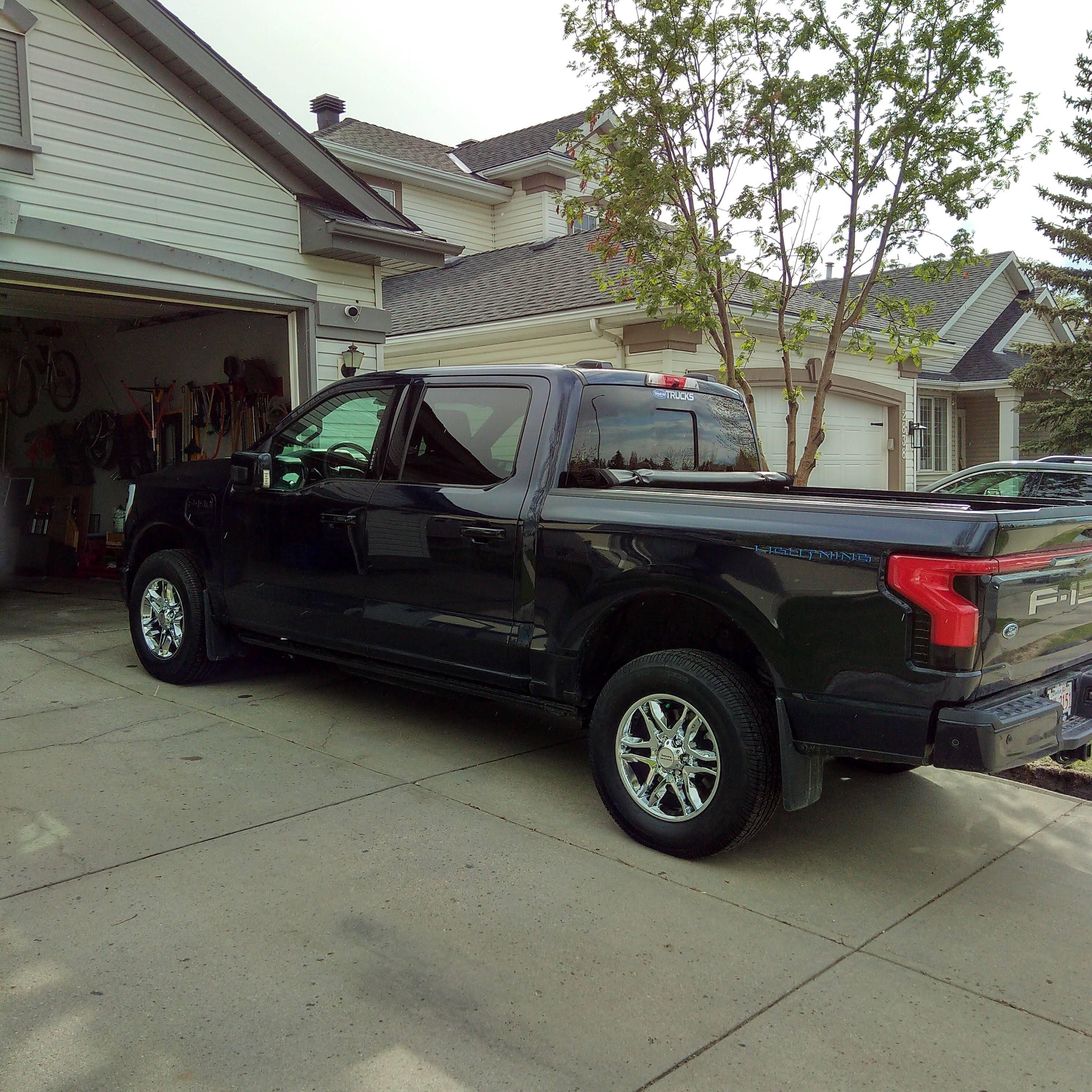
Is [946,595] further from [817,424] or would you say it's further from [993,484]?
[993,484]

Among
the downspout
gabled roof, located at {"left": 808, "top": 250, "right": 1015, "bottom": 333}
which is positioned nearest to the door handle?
the downspout

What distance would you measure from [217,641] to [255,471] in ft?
3.94

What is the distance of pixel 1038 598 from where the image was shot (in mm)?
3660

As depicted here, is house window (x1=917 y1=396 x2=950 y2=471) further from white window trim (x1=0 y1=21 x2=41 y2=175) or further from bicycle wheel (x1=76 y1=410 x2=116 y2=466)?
white window trim (x1=0 y1=21 x2=41 y2=175)

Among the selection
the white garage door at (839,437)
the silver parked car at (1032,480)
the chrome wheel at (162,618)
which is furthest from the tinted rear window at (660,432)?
the white garage door at (839,437)

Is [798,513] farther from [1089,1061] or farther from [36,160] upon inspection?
[36,160]

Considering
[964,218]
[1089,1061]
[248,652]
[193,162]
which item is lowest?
[1089,1061]

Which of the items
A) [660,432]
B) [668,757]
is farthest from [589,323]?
[668,757]

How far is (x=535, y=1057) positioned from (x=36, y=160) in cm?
735

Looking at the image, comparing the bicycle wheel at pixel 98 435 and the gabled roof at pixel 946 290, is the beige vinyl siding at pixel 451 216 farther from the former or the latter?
the bicycle wheel at pixel 98 435

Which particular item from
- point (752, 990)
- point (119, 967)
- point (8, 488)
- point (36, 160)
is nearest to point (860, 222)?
point (36, 160)

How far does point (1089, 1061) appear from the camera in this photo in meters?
2.85

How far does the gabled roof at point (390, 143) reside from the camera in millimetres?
18672

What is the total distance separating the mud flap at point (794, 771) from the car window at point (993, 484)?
22.6 feet
